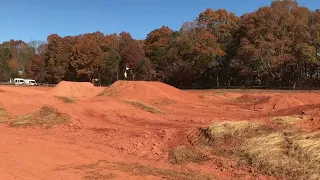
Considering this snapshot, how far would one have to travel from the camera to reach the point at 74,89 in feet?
145

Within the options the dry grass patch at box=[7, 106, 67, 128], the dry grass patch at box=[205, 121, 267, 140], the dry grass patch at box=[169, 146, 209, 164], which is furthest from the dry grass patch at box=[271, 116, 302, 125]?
the dry grass patch at box=[7, 106, 67, 128]

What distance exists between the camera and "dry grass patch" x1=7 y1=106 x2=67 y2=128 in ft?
57.4

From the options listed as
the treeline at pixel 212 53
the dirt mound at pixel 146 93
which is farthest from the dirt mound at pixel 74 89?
the treeline at pixel 212 53

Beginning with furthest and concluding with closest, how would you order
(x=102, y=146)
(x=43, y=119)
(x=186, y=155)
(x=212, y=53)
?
(x=212, y=53) → (x=43, y=119) → (x=102, y=146) → (x=186, y=155)

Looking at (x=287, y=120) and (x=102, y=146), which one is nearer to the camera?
(x=287, y=120)

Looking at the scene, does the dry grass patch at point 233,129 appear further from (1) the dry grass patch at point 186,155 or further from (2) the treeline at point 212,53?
(2) the treeline at point 212,53

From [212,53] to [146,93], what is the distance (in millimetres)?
31834

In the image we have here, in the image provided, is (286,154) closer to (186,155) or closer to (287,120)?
(287,120)

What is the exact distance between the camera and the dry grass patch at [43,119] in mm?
17484

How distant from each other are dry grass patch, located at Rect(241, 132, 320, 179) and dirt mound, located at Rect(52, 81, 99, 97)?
3230 cm

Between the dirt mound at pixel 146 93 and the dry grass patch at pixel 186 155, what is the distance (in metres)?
18.1

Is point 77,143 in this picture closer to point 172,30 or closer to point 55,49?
point 172,30

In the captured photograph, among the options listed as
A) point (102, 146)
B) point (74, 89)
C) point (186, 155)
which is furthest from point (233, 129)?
point (74, 89)

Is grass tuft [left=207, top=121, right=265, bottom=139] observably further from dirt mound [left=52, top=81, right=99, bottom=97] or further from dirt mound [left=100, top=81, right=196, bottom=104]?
dirt mound [left=52, top=81, right=99, bottom=97]
